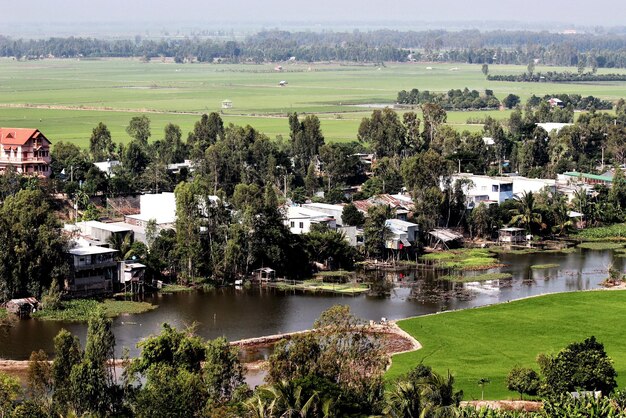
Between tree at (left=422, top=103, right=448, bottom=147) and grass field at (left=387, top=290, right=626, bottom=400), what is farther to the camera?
tree at (left=422, top=103, right=448, bottom=147)

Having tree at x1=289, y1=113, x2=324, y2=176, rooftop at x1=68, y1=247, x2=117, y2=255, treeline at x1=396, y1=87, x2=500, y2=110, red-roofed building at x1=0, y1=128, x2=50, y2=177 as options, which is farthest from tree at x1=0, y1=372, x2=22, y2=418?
treeline at x1=396, y1=87, x2=500, y2=110

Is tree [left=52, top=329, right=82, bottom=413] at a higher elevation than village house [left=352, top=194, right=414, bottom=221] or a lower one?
higher

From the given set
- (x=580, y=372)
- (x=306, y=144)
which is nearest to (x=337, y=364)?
(x=580, y=372)

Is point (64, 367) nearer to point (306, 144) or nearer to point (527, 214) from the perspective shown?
point (527, 214)

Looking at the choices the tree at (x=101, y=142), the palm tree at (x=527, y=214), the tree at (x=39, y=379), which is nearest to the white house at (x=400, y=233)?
the palm tree at (x=527, y=214)

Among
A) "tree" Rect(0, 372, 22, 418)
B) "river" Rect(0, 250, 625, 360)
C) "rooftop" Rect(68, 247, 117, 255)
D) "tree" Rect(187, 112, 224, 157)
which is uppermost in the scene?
"tree" Rect(187, 112, 224, 157)

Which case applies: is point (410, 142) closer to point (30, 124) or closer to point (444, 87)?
point (30, 124)

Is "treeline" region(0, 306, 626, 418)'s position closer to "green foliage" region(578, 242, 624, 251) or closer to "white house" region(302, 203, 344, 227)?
"white house" region(302, 203, 344, 227)
